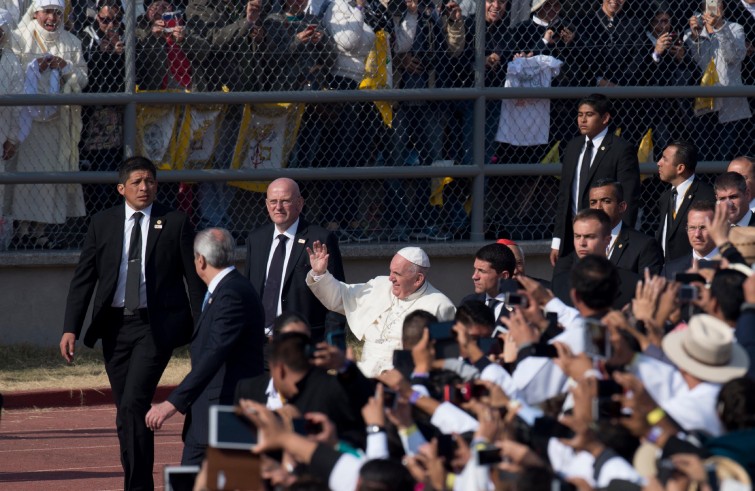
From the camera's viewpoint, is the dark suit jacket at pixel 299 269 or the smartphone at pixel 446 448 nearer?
the smartphone at pixel 446 448

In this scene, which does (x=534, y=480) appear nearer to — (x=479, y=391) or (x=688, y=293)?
(x=479, y=391)

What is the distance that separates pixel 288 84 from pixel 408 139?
1.15 meters

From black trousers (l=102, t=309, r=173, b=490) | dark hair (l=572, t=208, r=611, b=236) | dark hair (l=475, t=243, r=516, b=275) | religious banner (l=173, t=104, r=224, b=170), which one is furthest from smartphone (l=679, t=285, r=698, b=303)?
religious banner (l=173, t=104, r=224, b=170)

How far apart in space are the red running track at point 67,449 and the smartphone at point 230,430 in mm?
4117

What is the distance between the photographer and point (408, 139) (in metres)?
12.9

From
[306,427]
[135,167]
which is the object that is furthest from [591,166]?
[306,427]

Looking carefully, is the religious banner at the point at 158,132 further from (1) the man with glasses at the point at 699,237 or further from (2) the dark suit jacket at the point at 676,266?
(1) the man with glasses at the point at 699,237

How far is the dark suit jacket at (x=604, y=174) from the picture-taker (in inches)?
420

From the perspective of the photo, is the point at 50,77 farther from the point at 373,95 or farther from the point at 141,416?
the point at 141,416

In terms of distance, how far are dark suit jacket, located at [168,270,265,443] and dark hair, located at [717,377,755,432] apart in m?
3.38

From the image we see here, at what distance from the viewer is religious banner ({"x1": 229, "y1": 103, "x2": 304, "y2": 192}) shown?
41.4ft

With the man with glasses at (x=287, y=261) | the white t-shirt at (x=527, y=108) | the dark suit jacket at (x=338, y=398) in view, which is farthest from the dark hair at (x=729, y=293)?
the white t-shirt at (x=527, y=108)

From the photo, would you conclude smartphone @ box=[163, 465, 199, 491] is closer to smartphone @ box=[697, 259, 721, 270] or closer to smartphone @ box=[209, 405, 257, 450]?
smartphone @ box=[209, 405, 257, 450]

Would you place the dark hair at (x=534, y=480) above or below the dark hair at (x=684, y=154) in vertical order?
below
